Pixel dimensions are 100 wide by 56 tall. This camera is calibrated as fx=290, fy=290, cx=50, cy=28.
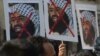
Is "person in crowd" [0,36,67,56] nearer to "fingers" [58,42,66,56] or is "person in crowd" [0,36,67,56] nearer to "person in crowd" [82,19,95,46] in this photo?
"fingers" [58,42,66,56]

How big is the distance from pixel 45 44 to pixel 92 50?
946 mm

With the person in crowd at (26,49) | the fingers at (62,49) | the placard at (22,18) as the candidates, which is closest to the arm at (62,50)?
the fingers at (62,49)

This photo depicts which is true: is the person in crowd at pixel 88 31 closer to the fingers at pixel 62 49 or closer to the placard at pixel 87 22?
the placard at pixel 87 22

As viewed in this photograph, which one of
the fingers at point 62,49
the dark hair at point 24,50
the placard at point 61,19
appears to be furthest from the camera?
the placard at point 61,19

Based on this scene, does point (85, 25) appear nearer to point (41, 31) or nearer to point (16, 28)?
point (41, 31)

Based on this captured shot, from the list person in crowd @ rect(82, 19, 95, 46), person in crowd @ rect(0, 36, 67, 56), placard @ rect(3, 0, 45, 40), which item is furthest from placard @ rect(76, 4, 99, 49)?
person in crowd @ rect(0, 36, 67, 56)

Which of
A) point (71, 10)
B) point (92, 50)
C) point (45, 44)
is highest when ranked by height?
point (71, 10)

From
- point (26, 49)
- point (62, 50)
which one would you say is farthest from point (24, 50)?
point (62, 50)

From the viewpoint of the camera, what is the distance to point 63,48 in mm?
1623

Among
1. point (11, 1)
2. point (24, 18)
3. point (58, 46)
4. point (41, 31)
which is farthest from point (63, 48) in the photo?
point (11, 1)

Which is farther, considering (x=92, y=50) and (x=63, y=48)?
(x=92, y=50)

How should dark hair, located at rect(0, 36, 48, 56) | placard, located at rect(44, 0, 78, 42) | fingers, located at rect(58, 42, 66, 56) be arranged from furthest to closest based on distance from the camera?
placard, located at rect(44, 0, 78, 42) < fingers, located at rect(58, 42, 66, 56) < dark hair, located at rect(0, 36, 48, 56)

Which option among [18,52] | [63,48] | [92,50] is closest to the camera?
[18,52]

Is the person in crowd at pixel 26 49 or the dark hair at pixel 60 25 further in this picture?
the dark hair at pixel 60 25
